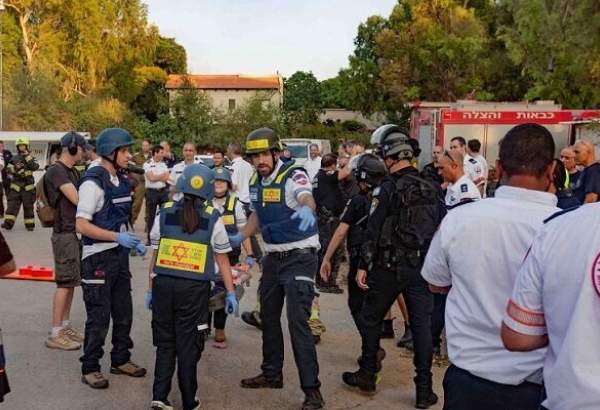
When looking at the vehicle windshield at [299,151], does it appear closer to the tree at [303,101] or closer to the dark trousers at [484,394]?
the dark trousers at [484,394]

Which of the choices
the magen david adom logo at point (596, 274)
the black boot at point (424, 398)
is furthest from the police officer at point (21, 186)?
the magen david adom logo at point (596, 274)

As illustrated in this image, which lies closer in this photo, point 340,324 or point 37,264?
point 340,324

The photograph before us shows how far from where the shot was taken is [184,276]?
14.8 ft

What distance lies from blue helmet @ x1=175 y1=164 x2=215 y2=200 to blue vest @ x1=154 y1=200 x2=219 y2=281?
0.12m

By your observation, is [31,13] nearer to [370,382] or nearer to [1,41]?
[1,41]

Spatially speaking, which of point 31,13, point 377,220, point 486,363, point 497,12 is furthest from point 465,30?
point 486,363

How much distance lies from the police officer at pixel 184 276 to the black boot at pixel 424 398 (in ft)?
5.81

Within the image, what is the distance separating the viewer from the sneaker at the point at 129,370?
18.5ft

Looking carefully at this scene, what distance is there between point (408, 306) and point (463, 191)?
5.59 feet

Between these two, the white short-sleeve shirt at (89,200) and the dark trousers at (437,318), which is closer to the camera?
the white short-sleeve shirt at (89,200)

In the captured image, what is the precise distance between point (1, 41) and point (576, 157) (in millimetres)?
42821

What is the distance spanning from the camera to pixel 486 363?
2.74 meters

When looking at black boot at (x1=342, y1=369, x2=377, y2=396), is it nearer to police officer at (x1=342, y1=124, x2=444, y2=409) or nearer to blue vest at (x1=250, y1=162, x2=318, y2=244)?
police officer at (x1=342, y1=124, x2=444, y2=409)

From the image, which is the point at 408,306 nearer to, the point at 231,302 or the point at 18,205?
the point at 231,302
